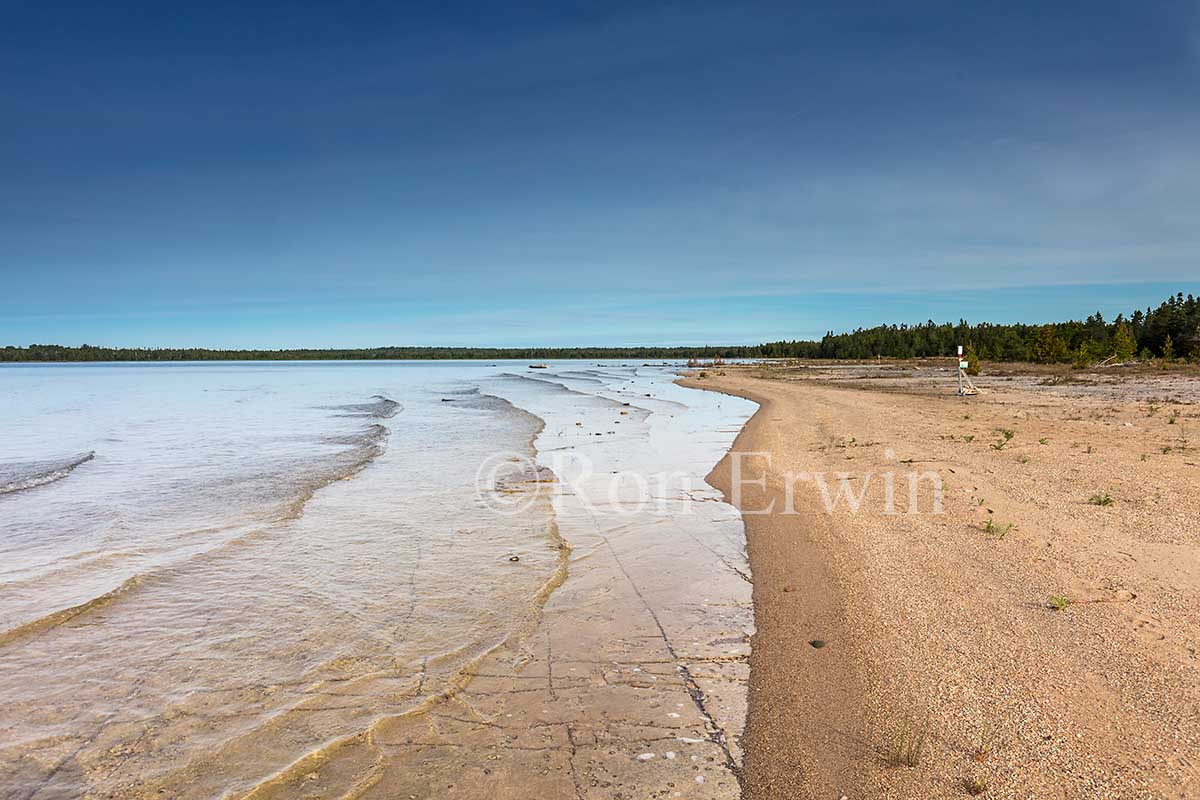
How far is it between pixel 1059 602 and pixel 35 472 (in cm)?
2108

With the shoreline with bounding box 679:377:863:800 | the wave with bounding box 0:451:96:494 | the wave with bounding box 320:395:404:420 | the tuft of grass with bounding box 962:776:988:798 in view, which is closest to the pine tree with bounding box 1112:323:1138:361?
the wave with bounding box 320:395:404:420

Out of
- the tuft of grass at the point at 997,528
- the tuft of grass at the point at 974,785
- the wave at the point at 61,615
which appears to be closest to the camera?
the tuft of grass at the point at 974,785

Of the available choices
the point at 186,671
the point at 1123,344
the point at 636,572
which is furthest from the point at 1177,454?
the point at 1123,344

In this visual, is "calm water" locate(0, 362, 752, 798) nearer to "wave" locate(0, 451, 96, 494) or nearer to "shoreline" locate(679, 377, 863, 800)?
"wave" locate(0, 451, 96, 494)

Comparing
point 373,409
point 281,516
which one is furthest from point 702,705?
point 373,409

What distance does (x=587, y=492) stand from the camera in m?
13.8

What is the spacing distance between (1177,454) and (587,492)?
12.2 meters

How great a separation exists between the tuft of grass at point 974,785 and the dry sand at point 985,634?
0.04ft

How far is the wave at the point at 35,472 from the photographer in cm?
1510

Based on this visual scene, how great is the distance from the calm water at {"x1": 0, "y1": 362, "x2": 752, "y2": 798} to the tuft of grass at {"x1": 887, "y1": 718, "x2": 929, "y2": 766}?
3.42m

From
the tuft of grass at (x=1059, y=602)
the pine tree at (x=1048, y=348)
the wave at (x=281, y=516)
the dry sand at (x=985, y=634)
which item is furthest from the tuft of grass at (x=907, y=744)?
the pine tree at (x=1048, y=348)

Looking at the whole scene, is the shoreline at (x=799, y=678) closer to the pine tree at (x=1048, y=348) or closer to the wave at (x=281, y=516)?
the wave at (x=281, y=516)

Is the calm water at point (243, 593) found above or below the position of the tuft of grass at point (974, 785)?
below

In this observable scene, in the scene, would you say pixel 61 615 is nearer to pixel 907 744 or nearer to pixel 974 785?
pixel 907 744
